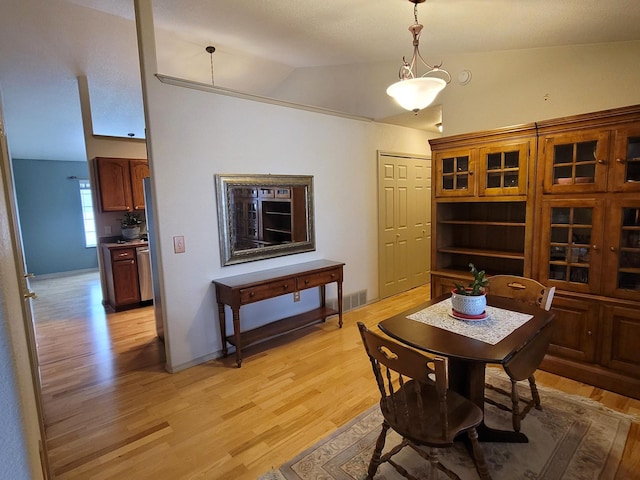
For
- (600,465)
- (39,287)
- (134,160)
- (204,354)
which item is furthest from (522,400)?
(39,287)

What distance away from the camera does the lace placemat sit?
1.89 m

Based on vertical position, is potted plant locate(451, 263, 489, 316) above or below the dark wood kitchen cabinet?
above

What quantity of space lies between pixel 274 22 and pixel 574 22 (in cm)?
241

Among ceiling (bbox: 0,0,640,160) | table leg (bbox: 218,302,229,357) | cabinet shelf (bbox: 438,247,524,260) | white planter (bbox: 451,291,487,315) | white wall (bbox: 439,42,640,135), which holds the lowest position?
table leg (bbox: 218,302,229,357)

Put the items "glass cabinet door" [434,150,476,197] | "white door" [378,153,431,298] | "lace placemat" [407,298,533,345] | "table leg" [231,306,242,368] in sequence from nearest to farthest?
"lace placemat" [407,298,533,345]
"table leg" [231,306,242,368]
"glass cabinet door" [434,150,476,197]
"white door" [378,153,431,298]

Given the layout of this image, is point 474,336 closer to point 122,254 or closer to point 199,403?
point 199,403

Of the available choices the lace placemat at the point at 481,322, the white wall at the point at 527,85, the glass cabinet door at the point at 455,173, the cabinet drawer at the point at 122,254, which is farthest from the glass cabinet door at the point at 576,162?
the cabinet drawer at the point at 122,254

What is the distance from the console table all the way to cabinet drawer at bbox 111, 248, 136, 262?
7.92ft

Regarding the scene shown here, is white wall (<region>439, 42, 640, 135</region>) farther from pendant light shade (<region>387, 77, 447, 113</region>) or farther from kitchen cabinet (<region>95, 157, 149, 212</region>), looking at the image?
kitchen cabinet (<region>95, 157, 149, 212</region>)

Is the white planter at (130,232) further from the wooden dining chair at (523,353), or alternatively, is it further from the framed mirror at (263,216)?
the wooden dining chair at (523,353)

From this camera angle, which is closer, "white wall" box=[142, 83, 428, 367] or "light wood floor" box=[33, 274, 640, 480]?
"light wood floor" box=[33, 274, 640, 480]

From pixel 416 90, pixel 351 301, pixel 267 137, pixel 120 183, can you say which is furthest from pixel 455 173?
pixel 120 183

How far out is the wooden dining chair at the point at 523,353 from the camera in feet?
6.31

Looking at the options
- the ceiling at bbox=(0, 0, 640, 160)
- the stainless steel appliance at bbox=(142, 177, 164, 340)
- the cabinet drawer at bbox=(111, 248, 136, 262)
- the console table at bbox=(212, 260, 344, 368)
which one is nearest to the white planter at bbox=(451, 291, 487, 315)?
the console table at bbox=(212, 260, 344, 368)
